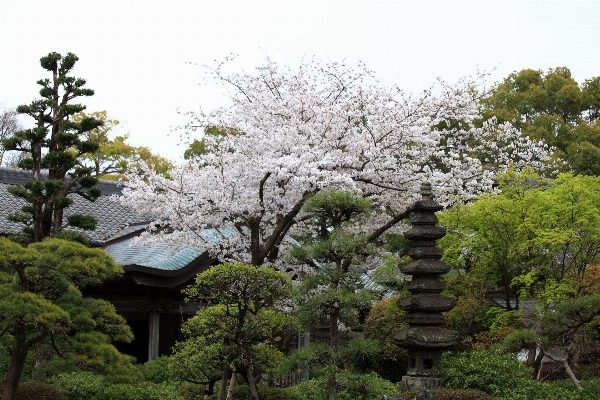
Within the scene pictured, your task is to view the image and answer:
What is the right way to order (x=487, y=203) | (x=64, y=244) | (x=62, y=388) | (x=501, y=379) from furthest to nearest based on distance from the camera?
(x=487, y=203), (x=501, y=379), (x=62, y=388), (x=64, y=244)

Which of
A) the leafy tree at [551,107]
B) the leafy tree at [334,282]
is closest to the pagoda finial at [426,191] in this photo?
the leafy tree at [334,282]

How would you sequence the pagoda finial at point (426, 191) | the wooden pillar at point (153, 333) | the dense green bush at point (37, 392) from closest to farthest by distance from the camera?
the dense green bush at point (37, 392), the pagoda finial at point (426, 191), the wooden pillar at point (153, 333)

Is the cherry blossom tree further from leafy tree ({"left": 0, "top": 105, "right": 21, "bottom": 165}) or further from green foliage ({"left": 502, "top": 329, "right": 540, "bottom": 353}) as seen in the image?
leafy tree ({"left": 0, "top": 105, "right": 21, "bottom": 165})

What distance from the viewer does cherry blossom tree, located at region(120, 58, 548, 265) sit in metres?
14.2

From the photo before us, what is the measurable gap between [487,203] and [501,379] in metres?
3.60

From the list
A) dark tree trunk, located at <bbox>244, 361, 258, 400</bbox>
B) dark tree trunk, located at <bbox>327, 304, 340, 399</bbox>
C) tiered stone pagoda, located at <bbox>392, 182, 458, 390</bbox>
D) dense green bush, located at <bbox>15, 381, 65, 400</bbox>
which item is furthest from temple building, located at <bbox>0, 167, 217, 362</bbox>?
tiered stone pagoda, located at <bbox>392, 182, 458, 390</bbox>

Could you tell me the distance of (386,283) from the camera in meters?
15.0

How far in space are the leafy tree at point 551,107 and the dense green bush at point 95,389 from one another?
21752 millimetres

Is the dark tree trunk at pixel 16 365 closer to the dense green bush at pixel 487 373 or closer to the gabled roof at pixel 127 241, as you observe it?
the gabled roof at pixel 127 241

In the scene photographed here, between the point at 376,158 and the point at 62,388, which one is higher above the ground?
the point at 376,158

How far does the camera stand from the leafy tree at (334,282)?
37.2 ft

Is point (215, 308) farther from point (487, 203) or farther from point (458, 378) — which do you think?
point (487, 203)

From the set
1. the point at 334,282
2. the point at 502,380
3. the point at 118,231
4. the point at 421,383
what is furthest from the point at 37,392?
the point at 118,231

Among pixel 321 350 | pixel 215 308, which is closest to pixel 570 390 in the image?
pixel 321 350
